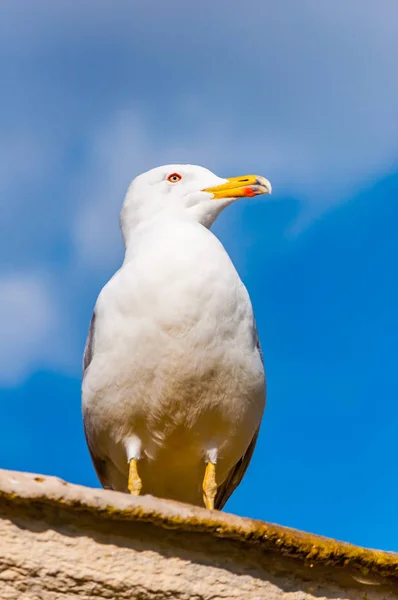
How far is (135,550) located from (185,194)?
4215 mm

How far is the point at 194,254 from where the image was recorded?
7.17m

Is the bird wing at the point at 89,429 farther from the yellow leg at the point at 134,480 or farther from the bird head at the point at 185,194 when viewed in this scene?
the bird head at the point at 185,194

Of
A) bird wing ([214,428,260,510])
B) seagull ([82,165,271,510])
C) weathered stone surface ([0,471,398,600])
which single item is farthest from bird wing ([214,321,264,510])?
weathered stone surface ([0,471,398,600])

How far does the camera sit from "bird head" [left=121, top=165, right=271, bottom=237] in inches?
313

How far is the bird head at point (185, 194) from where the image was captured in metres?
7.94

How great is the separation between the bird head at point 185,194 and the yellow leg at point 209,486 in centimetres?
215

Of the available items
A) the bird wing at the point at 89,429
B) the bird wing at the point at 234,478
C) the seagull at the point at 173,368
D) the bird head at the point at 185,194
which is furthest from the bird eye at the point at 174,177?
the bird wing at the point at 234,478

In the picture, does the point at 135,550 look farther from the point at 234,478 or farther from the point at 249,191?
the point at 249,191

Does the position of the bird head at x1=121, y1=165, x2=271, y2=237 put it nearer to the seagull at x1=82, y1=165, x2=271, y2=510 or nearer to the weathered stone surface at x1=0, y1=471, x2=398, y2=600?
the seagull at x1=82, y1=165, x2=271, y2=510

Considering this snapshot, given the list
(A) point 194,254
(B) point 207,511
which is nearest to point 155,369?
(A) point 194,254

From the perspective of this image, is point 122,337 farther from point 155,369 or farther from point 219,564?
point 219,564

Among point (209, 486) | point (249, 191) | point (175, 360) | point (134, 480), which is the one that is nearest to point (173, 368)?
point (175, 360)

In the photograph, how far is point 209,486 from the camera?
282 inches

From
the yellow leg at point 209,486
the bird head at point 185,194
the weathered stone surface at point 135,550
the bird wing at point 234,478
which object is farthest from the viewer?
the bird wing at point 234,478
